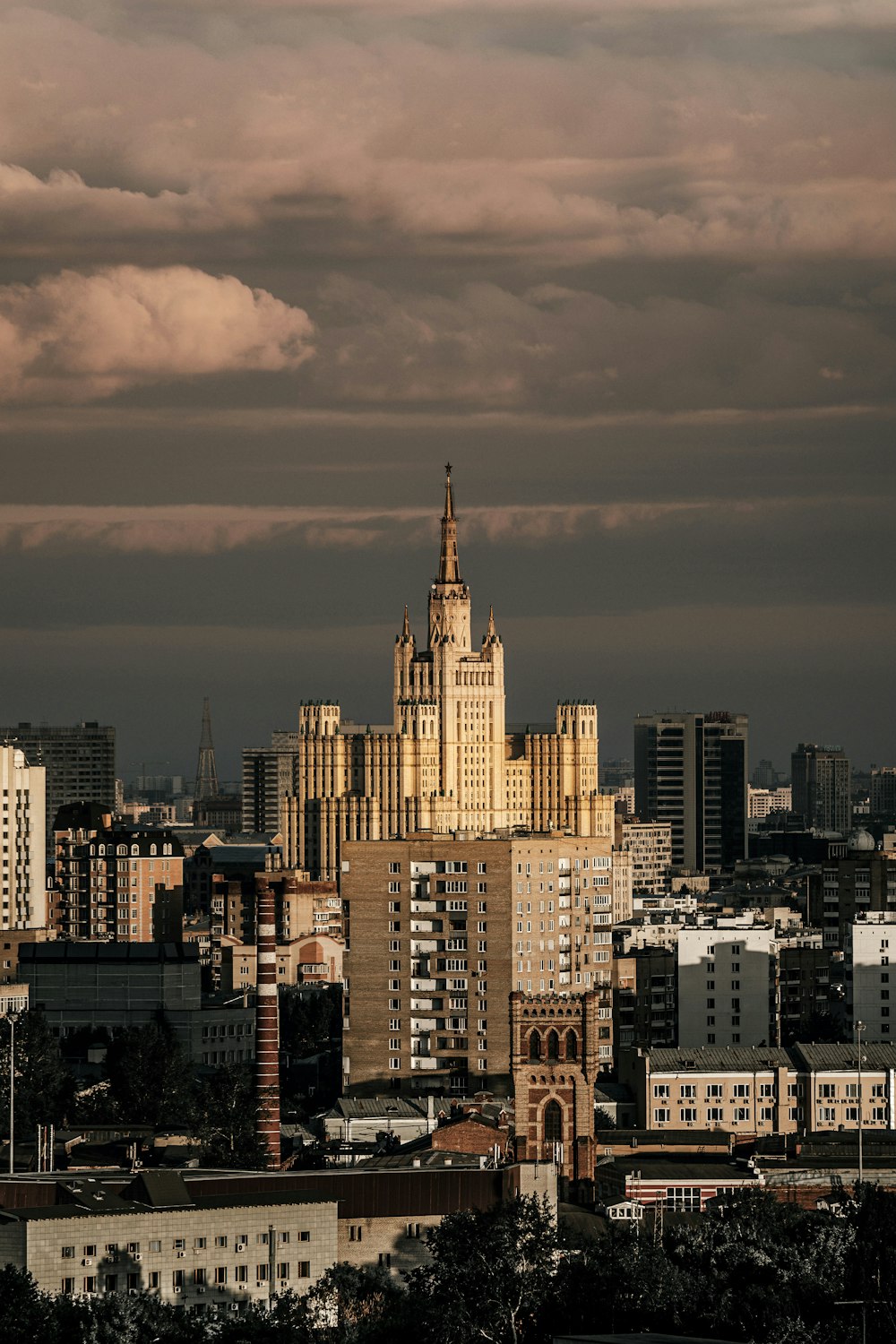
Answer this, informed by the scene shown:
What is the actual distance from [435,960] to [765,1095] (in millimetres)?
20204

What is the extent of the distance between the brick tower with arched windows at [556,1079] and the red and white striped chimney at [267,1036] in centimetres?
938

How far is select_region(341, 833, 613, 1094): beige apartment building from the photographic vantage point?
169 metres

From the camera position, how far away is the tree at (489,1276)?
103562mm

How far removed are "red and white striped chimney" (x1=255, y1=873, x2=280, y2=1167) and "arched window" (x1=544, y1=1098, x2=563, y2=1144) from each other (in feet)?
33.3

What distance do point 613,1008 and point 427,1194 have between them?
6648cm

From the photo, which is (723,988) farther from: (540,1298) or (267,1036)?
(540,1298)

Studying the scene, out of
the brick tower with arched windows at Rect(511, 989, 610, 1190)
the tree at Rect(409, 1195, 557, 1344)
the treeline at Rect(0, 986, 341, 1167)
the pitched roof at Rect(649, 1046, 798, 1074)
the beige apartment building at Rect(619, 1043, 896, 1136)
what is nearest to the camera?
the tree at Rect(409, 1195, 557, 1344)

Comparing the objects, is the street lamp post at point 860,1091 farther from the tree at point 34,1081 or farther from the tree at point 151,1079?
the tree at point 34,1081

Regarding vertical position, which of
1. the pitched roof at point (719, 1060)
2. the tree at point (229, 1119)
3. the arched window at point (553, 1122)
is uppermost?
the pitched roof at point (719, 1060)

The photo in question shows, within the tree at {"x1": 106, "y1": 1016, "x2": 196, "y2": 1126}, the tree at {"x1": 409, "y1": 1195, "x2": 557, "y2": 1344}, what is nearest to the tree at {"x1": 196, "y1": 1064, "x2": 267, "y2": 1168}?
the tree at {"x1": 106, "y1": 1016, "x2": 196, "y2": 1126}

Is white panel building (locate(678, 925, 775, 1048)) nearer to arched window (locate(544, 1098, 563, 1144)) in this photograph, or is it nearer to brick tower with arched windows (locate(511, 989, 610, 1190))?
brick tower with arched windows (locate(511, 989, 610, 1190))

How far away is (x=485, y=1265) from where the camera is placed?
106875 mm

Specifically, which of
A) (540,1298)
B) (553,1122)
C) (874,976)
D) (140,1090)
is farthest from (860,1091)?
(540,1298)

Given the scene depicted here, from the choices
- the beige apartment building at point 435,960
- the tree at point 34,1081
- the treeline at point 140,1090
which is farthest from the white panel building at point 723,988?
the tree at point 34,1081
